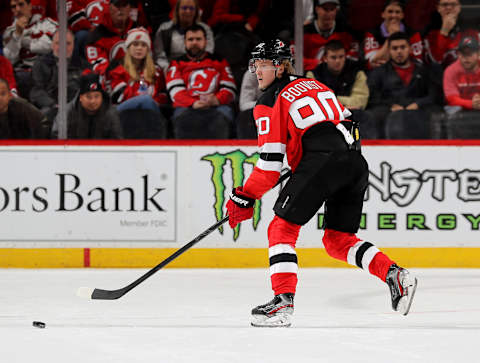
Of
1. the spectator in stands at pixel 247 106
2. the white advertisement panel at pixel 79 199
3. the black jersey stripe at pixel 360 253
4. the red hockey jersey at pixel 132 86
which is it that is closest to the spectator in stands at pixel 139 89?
the red hockey jersey at pixel 132 86

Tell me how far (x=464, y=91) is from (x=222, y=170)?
169 centimetres

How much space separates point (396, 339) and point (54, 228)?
→ 298cm

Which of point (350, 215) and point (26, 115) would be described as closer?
point (350, 215)

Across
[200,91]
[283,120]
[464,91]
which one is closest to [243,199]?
[283,120]

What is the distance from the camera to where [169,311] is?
3816mm

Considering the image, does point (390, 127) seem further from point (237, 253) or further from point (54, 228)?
point (54, 228)

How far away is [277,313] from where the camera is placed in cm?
333

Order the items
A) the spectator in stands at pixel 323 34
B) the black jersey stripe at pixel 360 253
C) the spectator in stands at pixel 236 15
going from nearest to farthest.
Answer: the black jersey stripe at pixel 360 253 → the spectator in stands at pixel 323 34 → the spectator in stands at pixel 236 15

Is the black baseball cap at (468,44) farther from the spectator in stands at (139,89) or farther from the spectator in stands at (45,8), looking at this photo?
the spectator in stands at (45,8)

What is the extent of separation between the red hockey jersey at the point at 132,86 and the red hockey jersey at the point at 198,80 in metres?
0.06

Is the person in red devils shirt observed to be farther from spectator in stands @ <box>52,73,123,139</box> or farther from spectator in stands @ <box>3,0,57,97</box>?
spectator in stands @ <box>3,0,57,97</box>

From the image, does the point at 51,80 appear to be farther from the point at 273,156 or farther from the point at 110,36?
the point at 273,156

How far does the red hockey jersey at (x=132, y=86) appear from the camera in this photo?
5.68m

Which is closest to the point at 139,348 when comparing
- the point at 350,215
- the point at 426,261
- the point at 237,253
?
the point at 350,215
